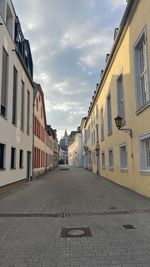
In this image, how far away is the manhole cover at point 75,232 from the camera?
6508mm

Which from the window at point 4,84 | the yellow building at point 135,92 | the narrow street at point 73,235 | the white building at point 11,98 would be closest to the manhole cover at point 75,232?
the narrow street at point 73,235

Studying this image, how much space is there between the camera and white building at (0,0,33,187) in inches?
572

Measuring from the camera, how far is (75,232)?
680 cm

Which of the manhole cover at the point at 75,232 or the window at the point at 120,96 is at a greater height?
the window at the point at 120,96

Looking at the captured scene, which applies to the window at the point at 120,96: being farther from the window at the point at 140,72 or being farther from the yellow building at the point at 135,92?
A: the window at the point at 140,72

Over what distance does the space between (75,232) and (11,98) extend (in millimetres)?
11173

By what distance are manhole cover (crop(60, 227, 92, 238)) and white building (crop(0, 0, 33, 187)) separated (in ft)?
25.3

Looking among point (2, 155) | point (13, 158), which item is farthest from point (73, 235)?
point (13, 158)

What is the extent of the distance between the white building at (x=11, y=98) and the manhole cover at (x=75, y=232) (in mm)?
7720

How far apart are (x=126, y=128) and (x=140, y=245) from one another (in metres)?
10.5

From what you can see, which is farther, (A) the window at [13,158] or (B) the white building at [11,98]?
(A) the window at [13,158]

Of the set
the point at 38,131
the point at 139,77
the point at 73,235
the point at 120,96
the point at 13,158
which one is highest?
the point at 120,96

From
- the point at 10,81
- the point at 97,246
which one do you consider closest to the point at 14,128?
the point at 10,81

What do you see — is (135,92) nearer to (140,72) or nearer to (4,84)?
(140,72)
